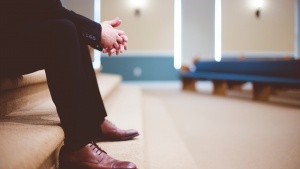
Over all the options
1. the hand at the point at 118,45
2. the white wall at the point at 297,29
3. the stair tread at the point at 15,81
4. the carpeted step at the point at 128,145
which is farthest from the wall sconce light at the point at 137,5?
the hand at the point at 118,45

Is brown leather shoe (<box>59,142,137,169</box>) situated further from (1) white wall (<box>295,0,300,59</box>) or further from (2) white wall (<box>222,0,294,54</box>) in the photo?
(1) white wall (<box>295,0,300,59</box>)

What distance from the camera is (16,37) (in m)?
0.85

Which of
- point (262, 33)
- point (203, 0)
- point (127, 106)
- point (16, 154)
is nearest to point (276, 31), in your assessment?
point (262, 33)

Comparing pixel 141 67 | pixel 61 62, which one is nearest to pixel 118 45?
pixel 61 62

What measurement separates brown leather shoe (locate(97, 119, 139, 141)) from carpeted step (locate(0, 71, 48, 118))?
0.44 m

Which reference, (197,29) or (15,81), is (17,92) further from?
(197,29)

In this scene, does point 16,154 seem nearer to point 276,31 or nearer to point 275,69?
point 275,69

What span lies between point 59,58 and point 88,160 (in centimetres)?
37

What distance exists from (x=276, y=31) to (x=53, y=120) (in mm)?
7546

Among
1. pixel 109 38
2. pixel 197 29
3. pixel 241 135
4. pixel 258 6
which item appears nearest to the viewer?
pixel 109 38

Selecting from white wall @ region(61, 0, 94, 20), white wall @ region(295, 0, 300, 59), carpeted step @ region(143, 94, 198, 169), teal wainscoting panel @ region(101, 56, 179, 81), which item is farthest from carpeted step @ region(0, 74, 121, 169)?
white wall @ region(295, 0, 300, 59)

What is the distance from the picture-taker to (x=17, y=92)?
131 centimetres

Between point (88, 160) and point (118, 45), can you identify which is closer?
point (88, 160)

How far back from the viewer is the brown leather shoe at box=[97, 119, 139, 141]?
53.4 inches
